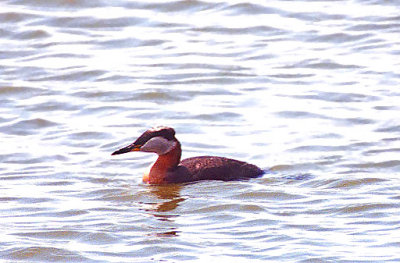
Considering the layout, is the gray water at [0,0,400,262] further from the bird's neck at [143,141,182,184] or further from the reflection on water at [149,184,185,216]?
the bird's neck at [143,141,182,184]

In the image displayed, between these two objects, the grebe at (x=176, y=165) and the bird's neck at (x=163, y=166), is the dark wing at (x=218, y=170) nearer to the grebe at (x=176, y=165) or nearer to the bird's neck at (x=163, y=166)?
the grebe at (x=176, y=165)

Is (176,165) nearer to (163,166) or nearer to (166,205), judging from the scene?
(163,166)

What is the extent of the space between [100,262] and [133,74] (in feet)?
25.1

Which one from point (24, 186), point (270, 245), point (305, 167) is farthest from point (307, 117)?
point (270, 245)

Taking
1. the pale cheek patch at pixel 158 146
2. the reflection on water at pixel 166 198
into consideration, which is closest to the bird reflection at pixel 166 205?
the reflection on water at pixel 166 198

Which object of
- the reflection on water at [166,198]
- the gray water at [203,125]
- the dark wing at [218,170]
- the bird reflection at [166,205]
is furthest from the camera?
the dark wing at [218,170]

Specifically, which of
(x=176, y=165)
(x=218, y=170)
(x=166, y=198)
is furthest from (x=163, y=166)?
(x=166, y=198)

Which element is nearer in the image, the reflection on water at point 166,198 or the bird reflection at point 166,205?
the bird reflection at point 166,205

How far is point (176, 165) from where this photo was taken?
40.7ft

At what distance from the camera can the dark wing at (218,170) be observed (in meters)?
12.1

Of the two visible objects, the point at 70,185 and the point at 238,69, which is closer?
the point at 70,185

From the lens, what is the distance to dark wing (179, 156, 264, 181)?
12.1 m

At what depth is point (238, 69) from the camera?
1677 centimetres

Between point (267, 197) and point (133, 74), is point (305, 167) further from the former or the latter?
point (133, 74)
